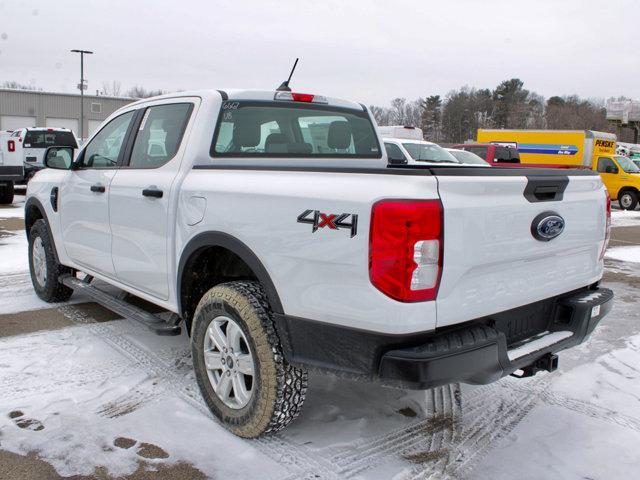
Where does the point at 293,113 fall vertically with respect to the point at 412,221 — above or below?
above

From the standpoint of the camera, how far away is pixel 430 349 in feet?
7.94

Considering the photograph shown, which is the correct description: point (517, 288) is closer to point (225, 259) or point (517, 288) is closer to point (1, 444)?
point (225, 259)

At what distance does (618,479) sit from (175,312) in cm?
255

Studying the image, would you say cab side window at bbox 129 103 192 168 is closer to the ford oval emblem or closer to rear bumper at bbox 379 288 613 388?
rear bumper at bbox 379 288 613 388

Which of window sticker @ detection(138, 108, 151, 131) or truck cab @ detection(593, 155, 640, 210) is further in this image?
truck cab @ detection(593, 155, 640, 210)

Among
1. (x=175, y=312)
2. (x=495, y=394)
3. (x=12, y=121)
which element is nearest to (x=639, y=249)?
(x=495, y=394)

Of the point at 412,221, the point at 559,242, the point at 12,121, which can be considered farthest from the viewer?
the point at 12,121

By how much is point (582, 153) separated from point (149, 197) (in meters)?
24.5

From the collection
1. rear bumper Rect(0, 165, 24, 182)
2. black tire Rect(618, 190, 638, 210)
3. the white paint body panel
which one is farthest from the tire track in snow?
black tire Rect(618, 190, 638, 210)

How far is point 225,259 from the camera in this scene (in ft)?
11.3

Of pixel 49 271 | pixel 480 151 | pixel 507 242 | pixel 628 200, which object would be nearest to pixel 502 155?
pixel 480 151

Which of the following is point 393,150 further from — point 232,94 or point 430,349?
point 430,349

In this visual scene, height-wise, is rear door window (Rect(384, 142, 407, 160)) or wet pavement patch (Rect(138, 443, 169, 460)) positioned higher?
rear door window (Rect(384, 142, 407, 160))

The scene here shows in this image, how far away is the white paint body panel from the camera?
2.42 m
